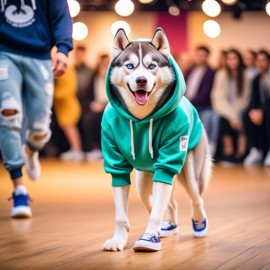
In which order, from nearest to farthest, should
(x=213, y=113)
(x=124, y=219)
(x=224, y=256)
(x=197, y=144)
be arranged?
(x=224, y=256) < (x=124, y=219) < (x=197, y=144) < (x=213, y=113)

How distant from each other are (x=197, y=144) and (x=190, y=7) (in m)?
9.93

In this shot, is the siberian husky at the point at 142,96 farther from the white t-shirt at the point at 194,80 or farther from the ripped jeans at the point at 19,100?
the white t-shirt at the point at 194,80

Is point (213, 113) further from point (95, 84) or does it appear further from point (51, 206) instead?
point (51, 206)

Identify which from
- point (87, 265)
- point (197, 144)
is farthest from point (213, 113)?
point (87, 265)

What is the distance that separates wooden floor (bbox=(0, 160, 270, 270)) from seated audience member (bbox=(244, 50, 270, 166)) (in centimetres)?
376

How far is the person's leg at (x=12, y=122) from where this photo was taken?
15.3ft

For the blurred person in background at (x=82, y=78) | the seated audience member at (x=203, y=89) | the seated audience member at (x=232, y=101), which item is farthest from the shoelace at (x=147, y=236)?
the blurred person in background at (x=82, y=78)

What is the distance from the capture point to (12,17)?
4.71 meters

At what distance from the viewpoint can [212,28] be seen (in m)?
14.0

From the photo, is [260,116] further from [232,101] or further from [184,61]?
[184,61]

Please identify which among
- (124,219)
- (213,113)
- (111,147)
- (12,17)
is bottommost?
(213,113)

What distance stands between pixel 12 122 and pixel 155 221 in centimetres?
146

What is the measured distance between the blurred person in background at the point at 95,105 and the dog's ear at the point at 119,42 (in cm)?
848

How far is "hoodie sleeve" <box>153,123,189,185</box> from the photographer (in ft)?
11.8
